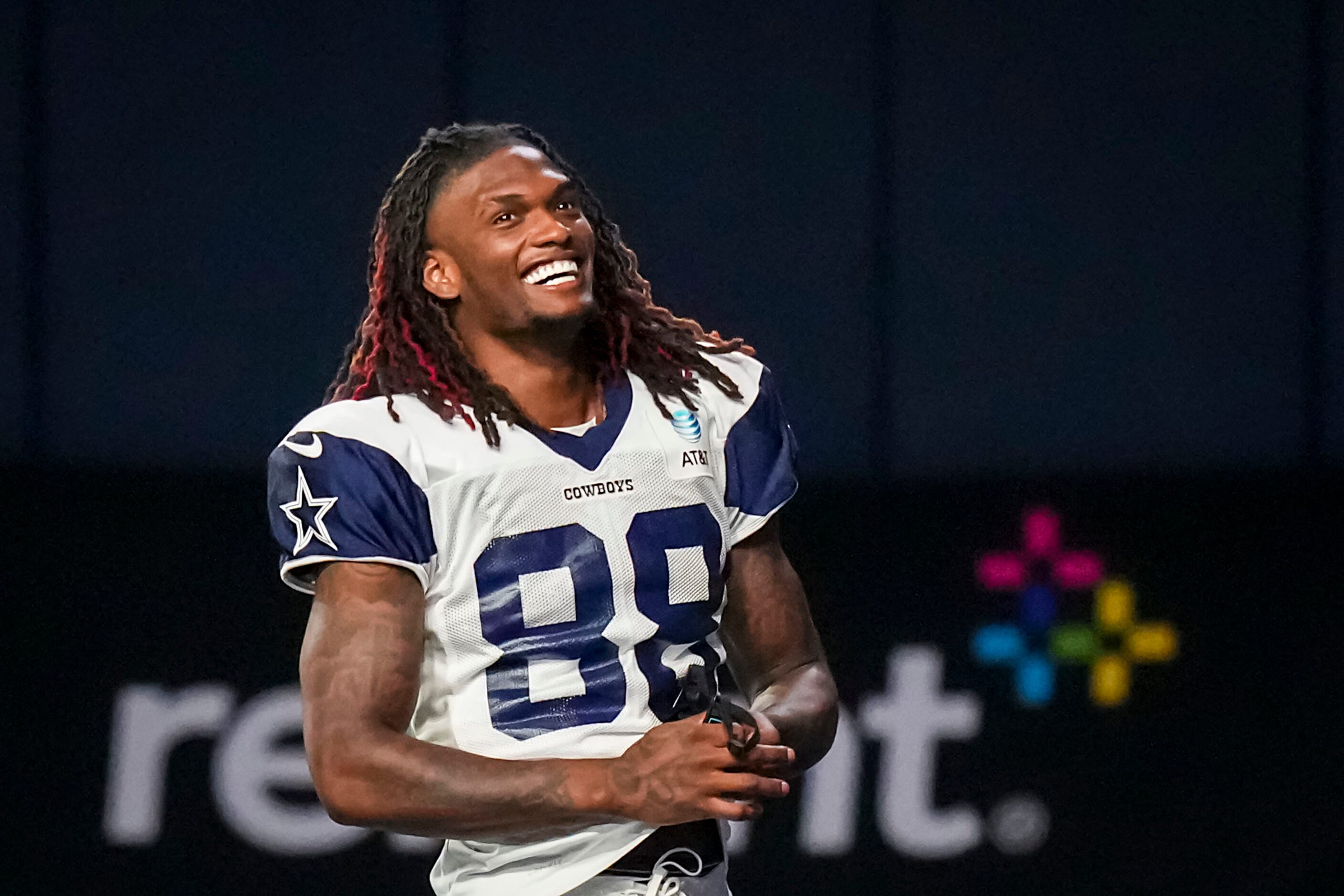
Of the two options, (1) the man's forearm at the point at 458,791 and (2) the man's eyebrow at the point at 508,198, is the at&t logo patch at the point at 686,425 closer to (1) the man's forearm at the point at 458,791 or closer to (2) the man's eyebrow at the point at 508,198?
(2) the man's eyebrow at the point at 508,198

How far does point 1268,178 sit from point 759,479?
2.80 meters

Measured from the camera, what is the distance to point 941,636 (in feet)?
13.8

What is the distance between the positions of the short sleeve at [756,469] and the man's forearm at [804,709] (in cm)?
19

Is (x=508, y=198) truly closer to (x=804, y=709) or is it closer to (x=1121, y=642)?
(x=804, y=709)

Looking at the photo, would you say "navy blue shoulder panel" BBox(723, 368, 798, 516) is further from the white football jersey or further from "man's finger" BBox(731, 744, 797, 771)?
"man's finger" BBox(731, 744, 797, 771)

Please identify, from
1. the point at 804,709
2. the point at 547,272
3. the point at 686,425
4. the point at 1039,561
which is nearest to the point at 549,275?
the point at 547,272

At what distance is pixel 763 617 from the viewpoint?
7.63ft

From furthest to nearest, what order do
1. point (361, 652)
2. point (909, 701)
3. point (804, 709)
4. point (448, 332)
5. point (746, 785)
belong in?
point (909, 701) < point (448, 332) < point (804, 709) < point (361, 652) < point (746, 785)

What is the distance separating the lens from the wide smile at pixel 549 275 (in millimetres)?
2256

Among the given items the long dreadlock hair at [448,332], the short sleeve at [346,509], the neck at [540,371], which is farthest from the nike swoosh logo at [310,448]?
the neck at [540,371]

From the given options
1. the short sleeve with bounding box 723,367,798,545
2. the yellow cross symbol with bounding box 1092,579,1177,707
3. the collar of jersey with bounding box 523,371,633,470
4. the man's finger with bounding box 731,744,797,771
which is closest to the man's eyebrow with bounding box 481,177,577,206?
the collar of jersey with bounding box 523,371,633,470

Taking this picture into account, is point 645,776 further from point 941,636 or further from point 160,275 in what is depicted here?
point 160,275

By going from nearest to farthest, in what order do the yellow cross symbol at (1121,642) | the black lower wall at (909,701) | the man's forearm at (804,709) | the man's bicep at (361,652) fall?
the man's bicep at (361,652) < the man's forearm at (804,709) < the black lower wall at (909,701) < the yellow cross symbol at (1121,642)

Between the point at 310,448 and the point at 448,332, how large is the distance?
0.93ft
